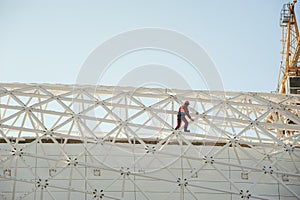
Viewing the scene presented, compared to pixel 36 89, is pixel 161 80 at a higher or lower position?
higher

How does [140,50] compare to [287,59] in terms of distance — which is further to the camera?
[287,59]

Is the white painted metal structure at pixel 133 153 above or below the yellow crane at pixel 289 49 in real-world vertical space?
below

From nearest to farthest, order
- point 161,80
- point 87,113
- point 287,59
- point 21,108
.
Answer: point 21,108 < point 87,113 < point 161,80 < point 287,59

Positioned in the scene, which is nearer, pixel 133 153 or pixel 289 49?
pixel 133 153

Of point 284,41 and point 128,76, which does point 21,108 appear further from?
point 284,41

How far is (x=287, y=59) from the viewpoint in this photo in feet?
148

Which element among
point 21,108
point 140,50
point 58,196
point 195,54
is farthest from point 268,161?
point 21,108

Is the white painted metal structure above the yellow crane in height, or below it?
below

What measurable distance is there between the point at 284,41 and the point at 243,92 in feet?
71.6

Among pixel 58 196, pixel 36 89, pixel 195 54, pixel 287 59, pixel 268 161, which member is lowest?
pixel 58 196

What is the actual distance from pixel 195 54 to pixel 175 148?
17.1 ft

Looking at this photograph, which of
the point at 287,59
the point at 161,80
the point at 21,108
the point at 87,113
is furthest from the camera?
the point at 287,59

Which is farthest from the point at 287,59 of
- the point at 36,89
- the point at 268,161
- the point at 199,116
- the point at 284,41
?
the point at 36,89

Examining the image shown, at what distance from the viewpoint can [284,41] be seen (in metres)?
46.8
